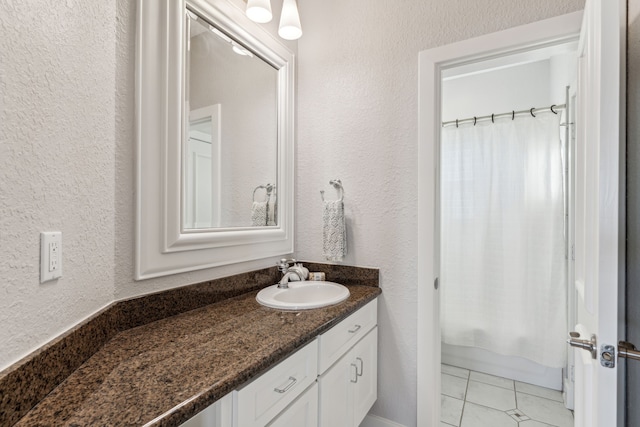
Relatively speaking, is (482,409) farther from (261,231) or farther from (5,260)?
(5,260)

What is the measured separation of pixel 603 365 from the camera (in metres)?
0.71

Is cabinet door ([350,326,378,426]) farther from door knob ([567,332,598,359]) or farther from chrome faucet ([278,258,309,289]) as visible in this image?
door knob ([567,332,598,359])

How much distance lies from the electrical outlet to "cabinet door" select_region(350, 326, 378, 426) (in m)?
1.11

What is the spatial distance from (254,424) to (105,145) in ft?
2.99

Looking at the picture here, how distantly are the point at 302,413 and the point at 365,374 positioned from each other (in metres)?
0.57

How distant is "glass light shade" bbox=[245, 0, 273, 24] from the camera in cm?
137

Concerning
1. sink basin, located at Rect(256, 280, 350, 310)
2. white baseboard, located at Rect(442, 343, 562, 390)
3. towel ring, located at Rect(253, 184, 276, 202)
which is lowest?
white baseboard, located at Rect(442, 343, 562, 390)

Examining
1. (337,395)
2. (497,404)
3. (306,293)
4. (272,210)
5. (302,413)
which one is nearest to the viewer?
(302,413)

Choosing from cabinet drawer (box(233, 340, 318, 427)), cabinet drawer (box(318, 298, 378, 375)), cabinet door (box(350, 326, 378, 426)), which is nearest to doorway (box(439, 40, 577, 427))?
cabinet door (box(350, 326, 378, 426))

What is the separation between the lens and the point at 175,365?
794 mm

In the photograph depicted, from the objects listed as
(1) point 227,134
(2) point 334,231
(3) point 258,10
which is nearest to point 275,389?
(2) point 334,231

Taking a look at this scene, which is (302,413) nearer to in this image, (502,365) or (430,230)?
(430,230)

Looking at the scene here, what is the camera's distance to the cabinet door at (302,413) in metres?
0.93

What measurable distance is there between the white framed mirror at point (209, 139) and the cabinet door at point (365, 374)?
2.22 ft
